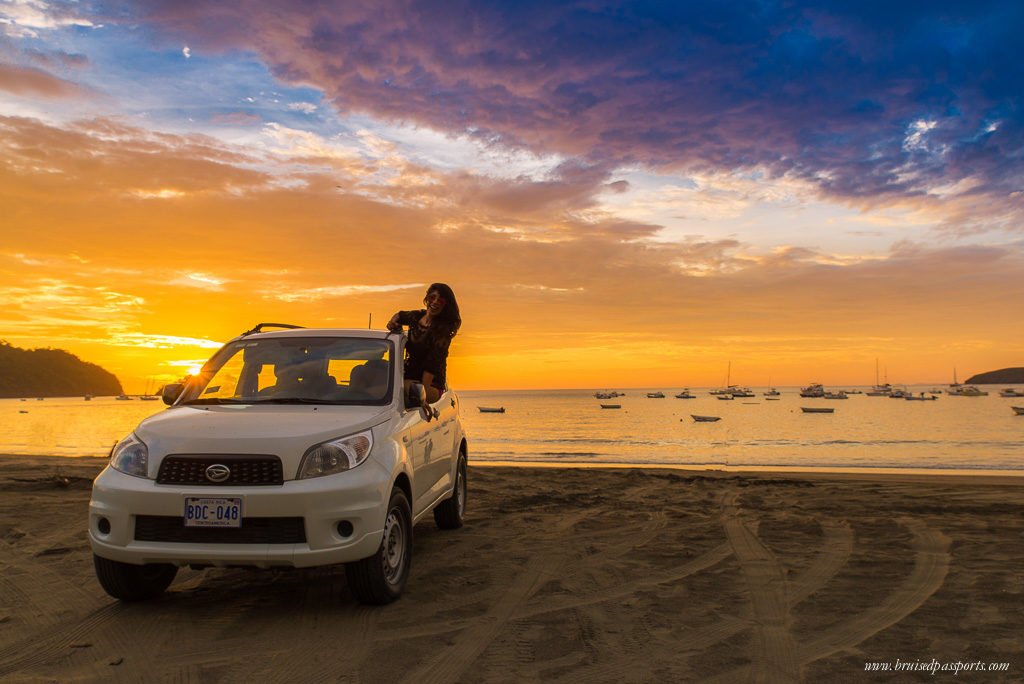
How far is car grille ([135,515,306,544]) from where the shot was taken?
4.14 metres

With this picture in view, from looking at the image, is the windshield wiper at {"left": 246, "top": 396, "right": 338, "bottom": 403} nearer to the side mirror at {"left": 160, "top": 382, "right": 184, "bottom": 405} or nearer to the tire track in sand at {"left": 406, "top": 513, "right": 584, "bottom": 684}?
the side mirror at {"left": 160, "top": 382, "right": 184, "bottom": 405}

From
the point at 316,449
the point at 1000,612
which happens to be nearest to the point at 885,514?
the point at 1000,612

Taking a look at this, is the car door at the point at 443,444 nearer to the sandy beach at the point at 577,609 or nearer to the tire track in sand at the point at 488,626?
the sandy beach at the point at 577,609

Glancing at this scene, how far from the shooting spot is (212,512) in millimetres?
4121

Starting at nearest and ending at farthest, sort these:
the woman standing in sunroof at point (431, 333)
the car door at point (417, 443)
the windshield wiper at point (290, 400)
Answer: the windshield wiper at point (290, 400) < the car door at point (417, 443) < the woman standing in sunroof at point (431, 333)

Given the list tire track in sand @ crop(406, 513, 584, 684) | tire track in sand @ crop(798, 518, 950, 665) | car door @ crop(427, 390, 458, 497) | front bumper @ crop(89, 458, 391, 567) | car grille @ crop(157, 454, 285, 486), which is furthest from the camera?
car door @ crop(427, 390, 458, 497)

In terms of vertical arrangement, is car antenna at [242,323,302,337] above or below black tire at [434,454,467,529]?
above

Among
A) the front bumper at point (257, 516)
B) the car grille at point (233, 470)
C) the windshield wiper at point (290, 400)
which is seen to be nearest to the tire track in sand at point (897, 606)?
the front bumper at point (257, 516)

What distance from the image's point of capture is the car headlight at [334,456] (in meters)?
4.30

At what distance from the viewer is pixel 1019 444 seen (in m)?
31.2

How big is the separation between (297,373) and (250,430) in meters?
1.32

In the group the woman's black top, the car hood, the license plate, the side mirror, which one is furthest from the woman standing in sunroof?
the license plate

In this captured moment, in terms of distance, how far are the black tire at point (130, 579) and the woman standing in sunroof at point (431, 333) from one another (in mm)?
2875

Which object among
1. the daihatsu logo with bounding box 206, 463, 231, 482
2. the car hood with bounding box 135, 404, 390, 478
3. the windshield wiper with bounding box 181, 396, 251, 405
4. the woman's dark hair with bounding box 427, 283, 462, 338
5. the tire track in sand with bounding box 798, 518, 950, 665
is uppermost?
the woman's dark hair with bounding box 427, 283, 462, 338
